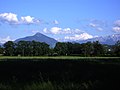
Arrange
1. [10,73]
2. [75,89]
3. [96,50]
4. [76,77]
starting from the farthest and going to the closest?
[96,50] < [10,73] < [76,77] < [75,89]

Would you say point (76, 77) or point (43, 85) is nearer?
point (43, 85)

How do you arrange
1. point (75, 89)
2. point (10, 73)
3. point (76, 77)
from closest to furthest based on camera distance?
1. point (75, 89)
2. point (76, 77)
3. point (10, 73)

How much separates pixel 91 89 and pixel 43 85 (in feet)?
7.66

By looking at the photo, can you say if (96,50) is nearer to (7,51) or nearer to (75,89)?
(7,51)

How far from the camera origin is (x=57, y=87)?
14398 mm

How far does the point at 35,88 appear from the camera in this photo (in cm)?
1426

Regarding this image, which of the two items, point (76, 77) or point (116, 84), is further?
point (76, 77)

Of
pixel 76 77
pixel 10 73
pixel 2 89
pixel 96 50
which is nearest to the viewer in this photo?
pixel 2 89

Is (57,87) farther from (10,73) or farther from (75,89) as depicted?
(10,73)

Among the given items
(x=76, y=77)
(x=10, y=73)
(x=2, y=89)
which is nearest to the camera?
(x=2, y=89)

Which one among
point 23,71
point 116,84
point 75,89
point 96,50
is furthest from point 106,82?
point 96,50

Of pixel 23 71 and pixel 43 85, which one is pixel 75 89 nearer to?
pixel 43 85

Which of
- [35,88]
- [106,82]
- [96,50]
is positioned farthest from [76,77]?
[96,50]

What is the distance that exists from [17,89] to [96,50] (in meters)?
181
